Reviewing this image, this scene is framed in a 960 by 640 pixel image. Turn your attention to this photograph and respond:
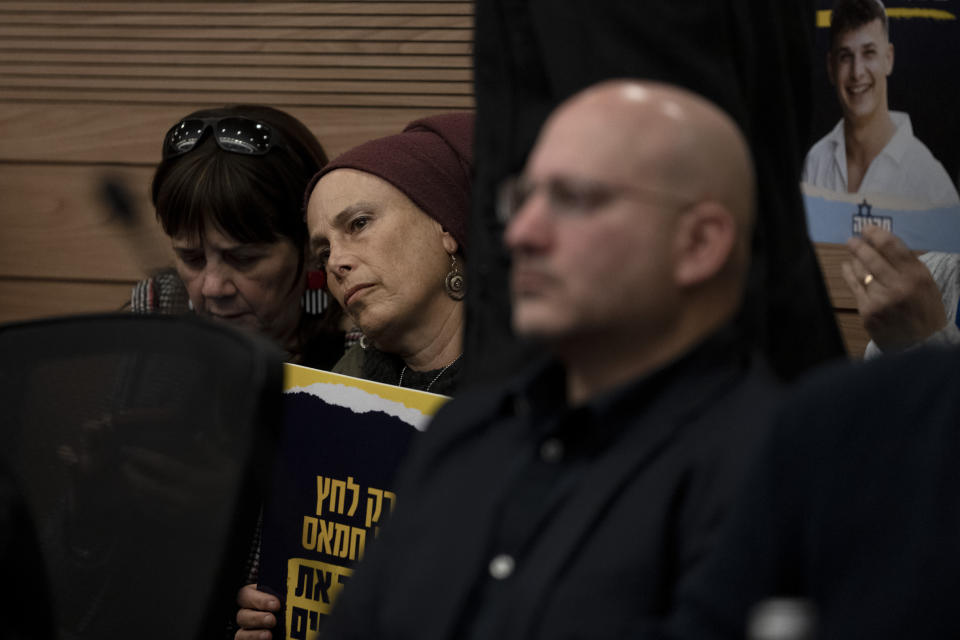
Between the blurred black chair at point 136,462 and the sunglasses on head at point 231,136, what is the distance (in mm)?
697

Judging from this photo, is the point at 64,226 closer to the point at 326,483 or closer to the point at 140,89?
the point at 140,89

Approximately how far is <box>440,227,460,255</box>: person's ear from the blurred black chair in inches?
23.5

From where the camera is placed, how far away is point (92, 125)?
2.35m

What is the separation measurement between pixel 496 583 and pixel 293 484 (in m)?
0.68

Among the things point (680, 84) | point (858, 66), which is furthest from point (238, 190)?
point (680, 84)

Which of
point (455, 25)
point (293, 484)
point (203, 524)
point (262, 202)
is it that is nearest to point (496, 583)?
point (203, 524)

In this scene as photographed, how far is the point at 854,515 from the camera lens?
23.1 inches

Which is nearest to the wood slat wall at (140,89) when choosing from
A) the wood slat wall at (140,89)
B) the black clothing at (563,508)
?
the wood slat wall at (140,89)

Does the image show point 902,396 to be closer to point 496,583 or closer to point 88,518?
point 496,583

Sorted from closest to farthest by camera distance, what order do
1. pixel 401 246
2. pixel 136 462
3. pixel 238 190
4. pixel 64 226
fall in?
pixel 136 462 → pixel 401 246 → pixel 238 190 → pixel 64 226

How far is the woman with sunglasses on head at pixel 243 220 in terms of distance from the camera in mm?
1688

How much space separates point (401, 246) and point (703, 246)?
0.90 metres

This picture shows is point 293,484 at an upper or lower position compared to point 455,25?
lower

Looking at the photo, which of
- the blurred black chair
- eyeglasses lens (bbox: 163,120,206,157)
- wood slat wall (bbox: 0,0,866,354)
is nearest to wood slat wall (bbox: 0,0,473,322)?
wood slat wall (bbox: 0,0,866,354)
